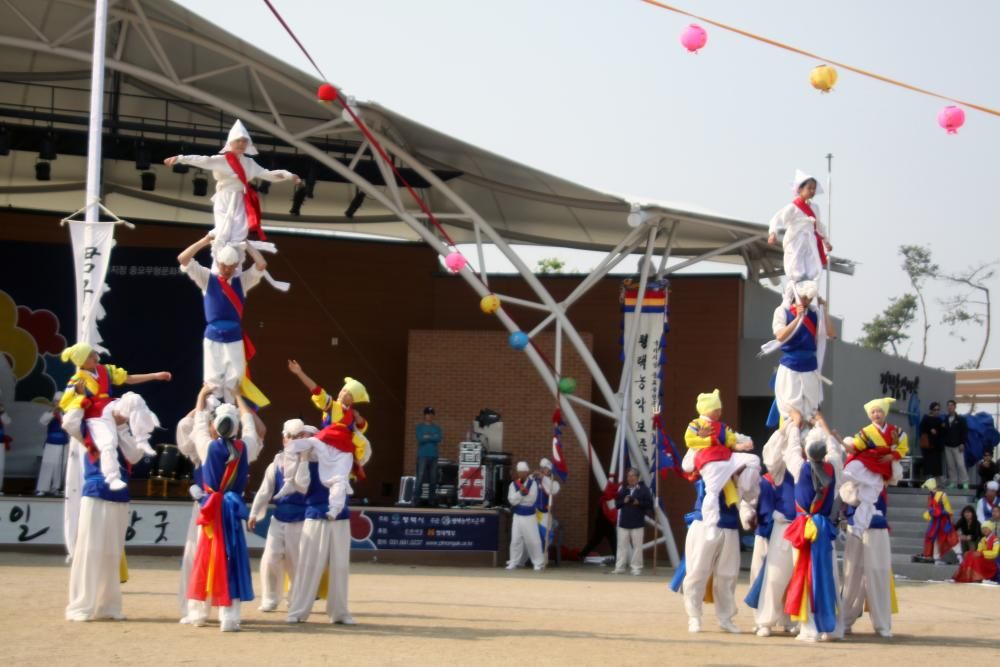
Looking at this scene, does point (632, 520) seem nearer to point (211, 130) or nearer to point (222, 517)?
point (211, 130)

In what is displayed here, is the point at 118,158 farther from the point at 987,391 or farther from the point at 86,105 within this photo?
the point at 987,391

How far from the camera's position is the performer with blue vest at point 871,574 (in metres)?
11.6

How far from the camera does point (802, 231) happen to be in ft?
38.3

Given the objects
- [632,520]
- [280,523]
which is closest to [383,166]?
[632,520]

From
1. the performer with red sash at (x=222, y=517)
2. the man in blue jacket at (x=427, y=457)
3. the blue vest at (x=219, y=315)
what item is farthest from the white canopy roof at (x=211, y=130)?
the performer with red sash at (x=222, y=517)

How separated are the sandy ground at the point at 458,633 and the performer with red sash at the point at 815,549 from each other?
24 cm

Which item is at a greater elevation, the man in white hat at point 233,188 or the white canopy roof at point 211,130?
the white canopy roof at point 211,130

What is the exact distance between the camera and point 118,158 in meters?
21.0

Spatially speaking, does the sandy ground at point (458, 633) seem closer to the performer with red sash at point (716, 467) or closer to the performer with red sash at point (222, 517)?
the performer with red sash at point (222, 517)

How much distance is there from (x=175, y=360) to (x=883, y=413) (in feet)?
48.3

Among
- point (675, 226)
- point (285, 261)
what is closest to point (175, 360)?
point (285, 261)

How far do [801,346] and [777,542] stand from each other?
161 cm

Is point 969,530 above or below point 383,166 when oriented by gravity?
below

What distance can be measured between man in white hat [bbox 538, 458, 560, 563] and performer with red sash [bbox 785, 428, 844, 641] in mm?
9545
